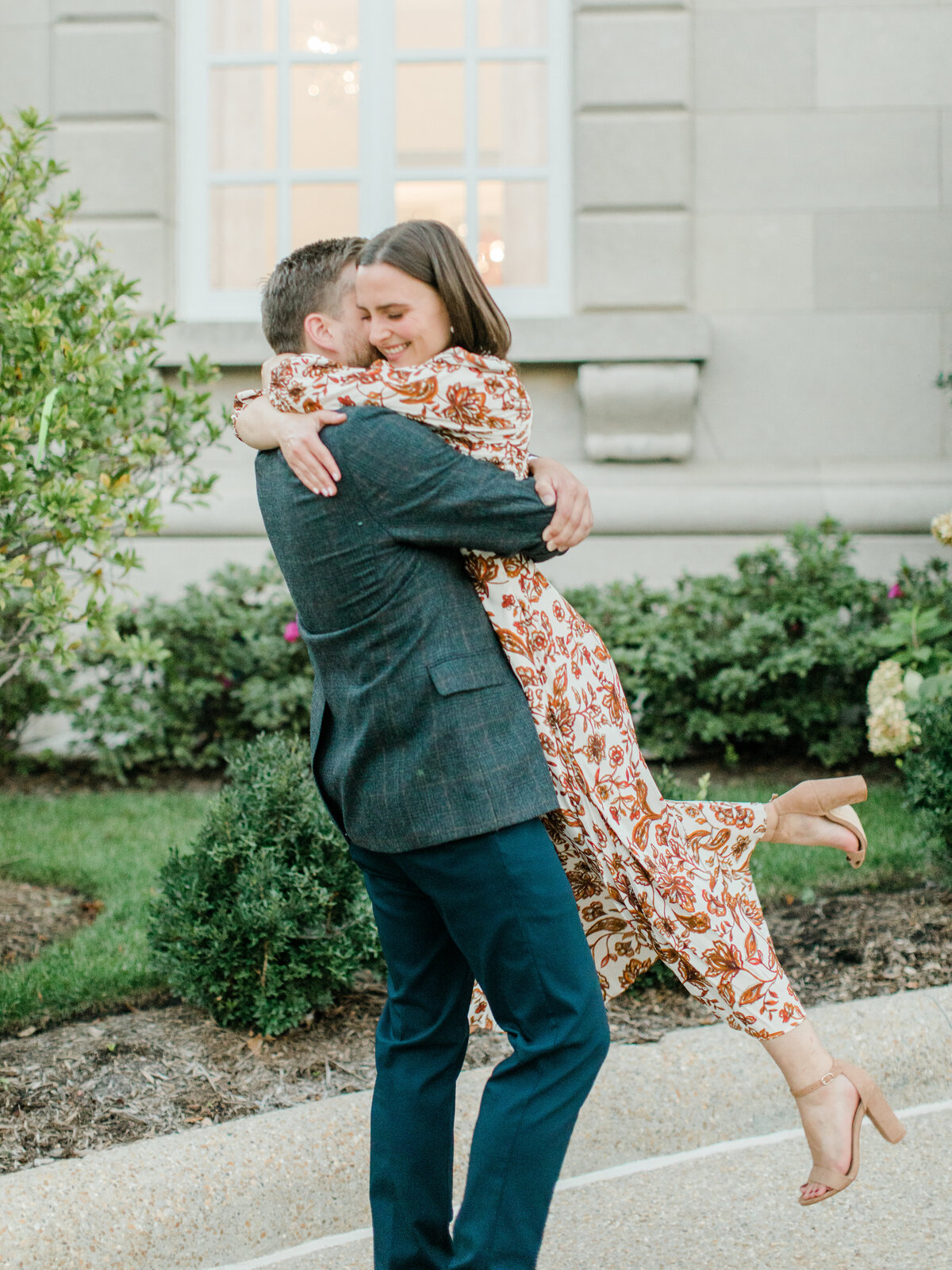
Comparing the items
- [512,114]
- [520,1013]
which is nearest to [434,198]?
[512,114]

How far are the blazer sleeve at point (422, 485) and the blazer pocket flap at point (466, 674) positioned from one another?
18 centimetres

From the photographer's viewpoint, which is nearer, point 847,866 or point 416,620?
point 416,620

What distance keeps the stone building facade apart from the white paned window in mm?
256

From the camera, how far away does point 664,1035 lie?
121 inches

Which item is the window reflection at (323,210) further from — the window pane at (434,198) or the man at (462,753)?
the man at (462,753)

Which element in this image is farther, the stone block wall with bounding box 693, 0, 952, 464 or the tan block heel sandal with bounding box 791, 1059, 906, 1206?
the stone block wall with bounding box 693, 0, 952, 464

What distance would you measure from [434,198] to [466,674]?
19.3 ft

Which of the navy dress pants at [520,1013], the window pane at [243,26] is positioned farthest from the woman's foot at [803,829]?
the window pane at [243,26]

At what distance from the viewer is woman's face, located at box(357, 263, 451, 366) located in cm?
195

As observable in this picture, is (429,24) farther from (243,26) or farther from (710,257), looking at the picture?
(710,257)

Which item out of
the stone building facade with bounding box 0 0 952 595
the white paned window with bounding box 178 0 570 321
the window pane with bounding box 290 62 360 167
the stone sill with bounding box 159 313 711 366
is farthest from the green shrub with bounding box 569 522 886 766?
the window pane with bounding box 290 62 360 167

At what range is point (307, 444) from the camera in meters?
1.86

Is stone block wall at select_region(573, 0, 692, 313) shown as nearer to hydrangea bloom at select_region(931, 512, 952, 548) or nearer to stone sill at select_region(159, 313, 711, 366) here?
stone sill at select_region(159, 313, 711, 366)

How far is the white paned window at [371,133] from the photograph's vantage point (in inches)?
275
